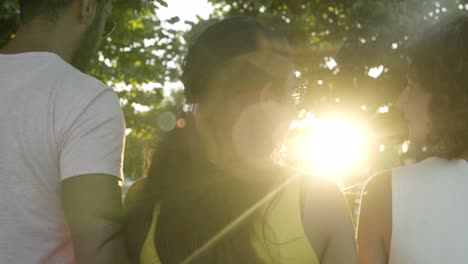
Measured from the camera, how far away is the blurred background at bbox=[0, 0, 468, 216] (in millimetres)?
10156

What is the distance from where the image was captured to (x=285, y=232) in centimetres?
206

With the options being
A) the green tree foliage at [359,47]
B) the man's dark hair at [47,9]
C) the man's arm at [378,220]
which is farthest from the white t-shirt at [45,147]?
the green tree foliage at [359,47]

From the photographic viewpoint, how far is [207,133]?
7.20ft

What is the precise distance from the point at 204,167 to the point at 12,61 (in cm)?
83

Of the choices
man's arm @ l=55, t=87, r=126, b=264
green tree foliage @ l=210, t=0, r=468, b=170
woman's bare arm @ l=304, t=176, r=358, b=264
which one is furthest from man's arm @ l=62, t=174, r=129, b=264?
green tree foliage @ l=210, t=0, r=468, b=170

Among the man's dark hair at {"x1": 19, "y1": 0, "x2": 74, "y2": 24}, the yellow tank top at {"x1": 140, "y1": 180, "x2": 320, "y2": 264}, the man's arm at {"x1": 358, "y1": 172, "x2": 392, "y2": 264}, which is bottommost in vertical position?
the man's arm at {"x1": 358, "y1": 172, "x2": 392, "y2": 264}

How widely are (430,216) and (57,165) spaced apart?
1447 mm

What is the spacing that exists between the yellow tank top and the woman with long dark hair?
0.70m

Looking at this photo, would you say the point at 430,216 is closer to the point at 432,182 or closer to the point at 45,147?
the point at 432,182

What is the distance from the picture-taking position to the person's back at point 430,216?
261cm

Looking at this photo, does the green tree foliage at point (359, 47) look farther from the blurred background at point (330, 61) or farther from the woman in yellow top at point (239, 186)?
the woman in yellow top at point (239, 186)

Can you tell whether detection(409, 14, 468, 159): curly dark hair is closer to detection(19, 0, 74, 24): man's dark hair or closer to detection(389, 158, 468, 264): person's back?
detection(389, 158, 468, 264): person's back

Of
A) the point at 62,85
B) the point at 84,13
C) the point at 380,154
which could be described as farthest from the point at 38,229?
the point at 380,154

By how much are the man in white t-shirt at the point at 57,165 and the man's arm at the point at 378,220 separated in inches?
40.8
